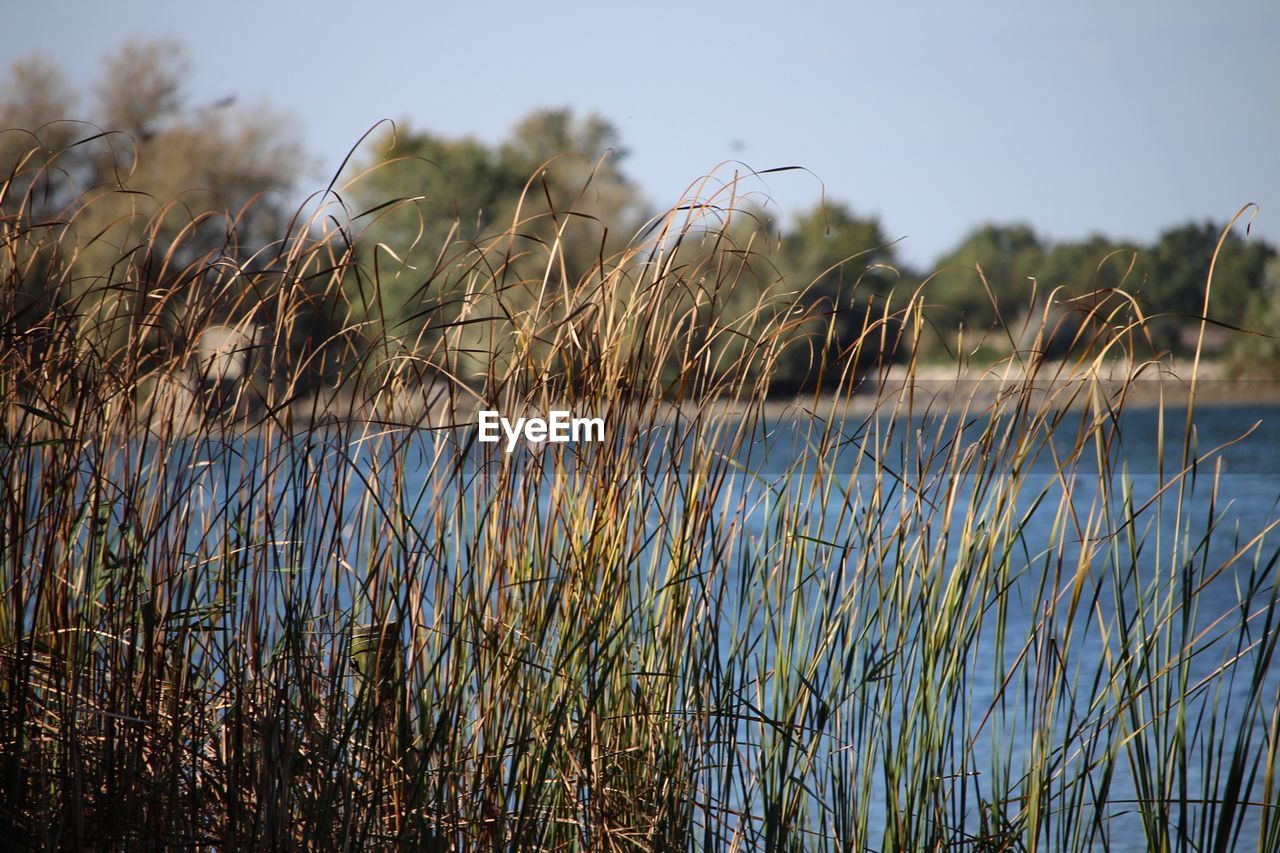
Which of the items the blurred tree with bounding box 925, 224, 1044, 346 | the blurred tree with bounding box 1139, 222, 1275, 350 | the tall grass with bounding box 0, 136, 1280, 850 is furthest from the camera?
the blurred tree with bounding box 925, 224, 1044, 346

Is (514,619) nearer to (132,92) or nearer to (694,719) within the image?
(694,719)

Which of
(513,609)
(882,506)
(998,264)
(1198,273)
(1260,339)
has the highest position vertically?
(998,264)

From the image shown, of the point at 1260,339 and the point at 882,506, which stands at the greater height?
the point at 1260,339

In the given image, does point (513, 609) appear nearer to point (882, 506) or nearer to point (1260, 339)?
point (882, 506)

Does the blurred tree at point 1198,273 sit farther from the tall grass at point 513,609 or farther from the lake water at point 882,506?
the tall grass at point 513,609

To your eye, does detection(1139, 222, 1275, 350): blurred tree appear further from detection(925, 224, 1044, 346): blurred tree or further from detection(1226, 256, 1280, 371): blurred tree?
detection(925, 224, 1044, 346): blurred tree

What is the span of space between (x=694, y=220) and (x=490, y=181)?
2746cm

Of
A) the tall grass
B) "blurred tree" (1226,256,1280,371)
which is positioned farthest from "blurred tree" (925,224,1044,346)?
the tall grass

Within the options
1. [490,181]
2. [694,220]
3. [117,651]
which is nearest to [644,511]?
[694,220]

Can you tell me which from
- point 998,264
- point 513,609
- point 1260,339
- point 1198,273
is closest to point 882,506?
point 513,609

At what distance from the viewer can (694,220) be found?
133 cm

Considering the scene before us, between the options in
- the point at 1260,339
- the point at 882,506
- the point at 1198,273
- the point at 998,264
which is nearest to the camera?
the point at 882,506

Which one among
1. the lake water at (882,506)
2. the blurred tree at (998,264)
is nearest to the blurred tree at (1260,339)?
the blurred tree at (998,264)

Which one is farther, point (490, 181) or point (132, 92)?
point (490, 181)
